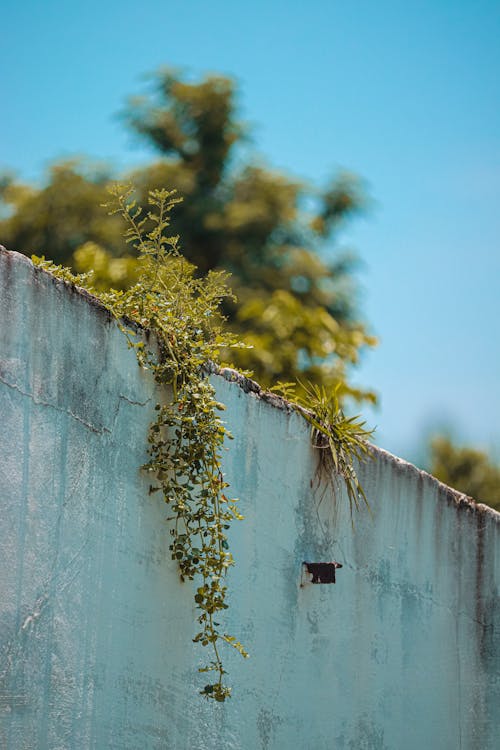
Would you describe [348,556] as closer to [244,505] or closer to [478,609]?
[244,505]

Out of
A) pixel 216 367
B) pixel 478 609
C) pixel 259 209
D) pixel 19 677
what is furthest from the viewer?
pixel 259 209

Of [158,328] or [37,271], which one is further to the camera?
[158,328]

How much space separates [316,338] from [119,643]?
24.1 ft

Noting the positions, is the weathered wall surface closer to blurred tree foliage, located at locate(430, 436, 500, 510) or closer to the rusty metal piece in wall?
the rusty metal piece in wall

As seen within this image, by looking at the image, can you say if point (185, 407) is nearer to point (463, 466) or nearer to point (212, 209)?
point (463, 466)

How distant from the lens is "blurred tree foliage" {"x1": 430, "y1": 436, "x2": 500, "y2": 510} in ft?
50.9

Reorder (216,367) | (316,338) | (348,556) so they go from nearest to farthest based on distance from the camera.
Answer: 1. (216,367)
2. (348,556)
3. (316,338)

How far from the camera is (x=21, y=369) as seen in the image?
10.4 feet

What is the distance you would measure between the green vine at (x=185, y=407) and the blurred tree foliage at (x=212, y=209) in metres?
15.0

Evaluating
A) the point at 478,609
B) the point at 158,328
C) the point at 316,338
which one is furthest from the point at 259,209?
the point at 158,328

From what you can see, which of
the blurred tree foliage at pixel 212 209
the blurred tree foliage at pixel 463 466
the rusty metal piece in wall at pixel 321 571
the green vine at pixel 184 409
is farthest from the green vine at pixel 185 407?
the blurred tree foliage at pixel 212 209

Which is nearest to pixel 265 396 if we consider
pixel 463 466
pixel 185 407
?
pixel 185 407

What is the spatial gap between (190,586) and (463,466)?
1311cm

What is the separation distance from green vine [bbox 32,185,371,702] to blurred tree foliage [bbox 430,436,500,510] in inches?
476
